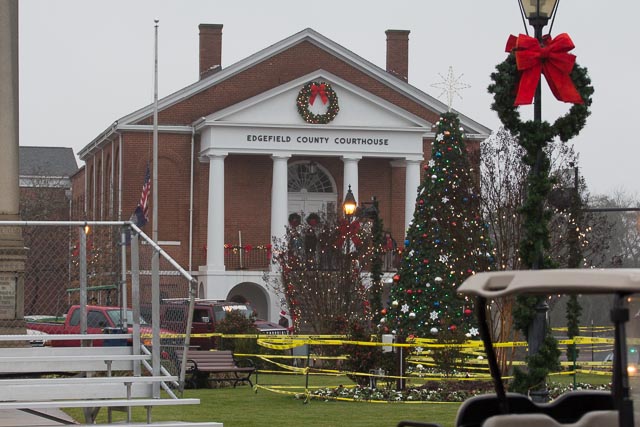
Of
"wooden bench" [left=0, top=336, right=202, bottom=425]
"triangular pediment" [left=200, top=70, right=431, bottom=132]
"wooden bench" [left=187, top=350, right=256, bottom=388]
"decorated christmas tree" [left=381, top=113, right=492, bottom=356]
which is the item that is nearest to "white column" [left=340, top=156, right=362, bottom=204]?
"triangular pediment" [left=200, top=70, right=431, bottom=132]

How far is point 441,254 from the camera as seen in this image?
28.7 metres

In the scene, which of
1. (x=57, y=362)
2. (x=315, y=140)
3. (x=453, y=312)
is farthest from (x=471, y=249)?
(x=315, y=140)

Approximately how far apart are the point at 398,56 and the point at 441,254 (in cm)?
3634

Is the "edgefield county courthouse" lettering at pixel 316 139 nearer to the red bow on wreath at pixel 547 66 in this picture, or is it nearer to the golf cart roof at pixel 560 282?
the red bow on wreath at pixel 547 66

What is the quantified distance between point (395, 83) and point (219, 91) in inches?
311

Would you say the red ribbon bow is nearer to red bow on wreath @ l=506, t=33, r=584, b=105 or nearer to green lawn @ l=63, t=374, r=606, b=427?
green lawn @ l=63, t=374, r=606, b=427

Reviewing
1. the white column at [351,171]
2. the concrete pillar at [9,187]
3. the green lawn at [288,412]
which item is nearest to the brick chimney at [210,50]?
the white column at [351,171]

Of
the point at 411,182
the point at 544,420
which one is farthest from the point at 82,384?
the point at 411,182

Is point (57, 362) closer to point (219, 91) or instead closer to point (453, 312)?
point (453, 312)

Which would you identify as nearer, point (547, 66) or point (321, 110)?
point (547, 66)

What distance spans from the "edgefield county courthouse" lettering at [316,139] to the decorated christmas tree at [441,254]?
27.4m

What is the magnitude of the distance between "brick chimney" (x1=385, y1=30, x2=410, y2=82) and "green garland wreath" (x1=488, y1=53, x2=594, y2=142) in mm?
47392

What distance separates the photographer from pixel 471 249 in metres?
27.8

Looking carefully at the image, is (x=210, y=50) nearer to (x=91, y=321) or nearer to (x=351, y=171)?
(x=351, y=171)
